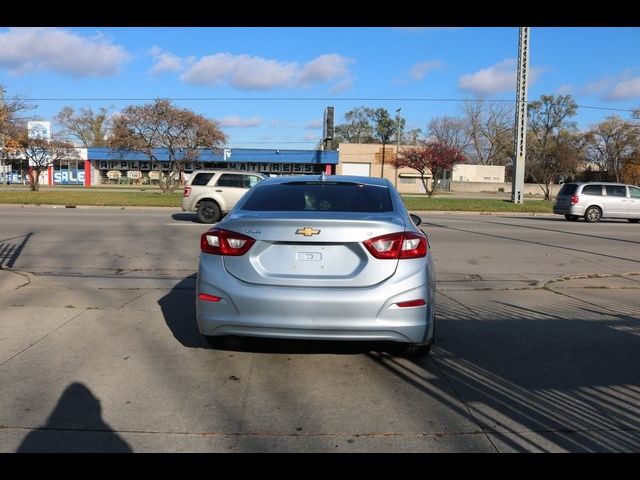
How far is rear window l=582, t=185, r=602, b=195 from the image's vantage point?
21875mm

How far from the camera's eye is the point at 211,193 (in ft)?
58.6

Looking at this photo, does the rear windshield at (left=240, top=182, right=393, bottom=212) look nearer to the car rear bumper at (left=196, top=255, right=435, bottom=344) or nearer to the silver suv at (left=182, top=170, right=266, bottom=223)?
the car rear bumper at (left=196, top=255, right=435, bottom=344)

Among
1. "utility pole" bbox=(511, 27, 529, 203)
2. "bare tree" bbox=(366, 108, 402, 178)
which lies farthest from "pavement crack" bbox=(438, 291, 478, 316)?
"bare tree" bbox=(366, 108, 402, 178)

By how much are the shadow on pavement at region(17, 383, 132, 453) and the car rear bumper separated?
110 centimetres

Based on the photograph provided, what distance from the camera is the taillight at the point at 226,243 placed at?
4.16 meters

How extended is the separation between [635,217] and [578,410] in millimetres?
21545

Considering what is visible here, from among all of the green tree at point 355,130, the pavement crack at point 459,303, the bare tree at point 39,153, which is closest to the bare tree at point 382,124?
the green tree at point 355,130

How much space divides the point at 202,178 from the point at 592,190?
50.6 feet

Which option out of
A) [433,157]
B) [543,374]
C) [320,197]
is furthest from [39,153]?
[543,374]

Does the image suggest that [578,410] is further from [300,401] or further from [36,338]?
[36,338]
